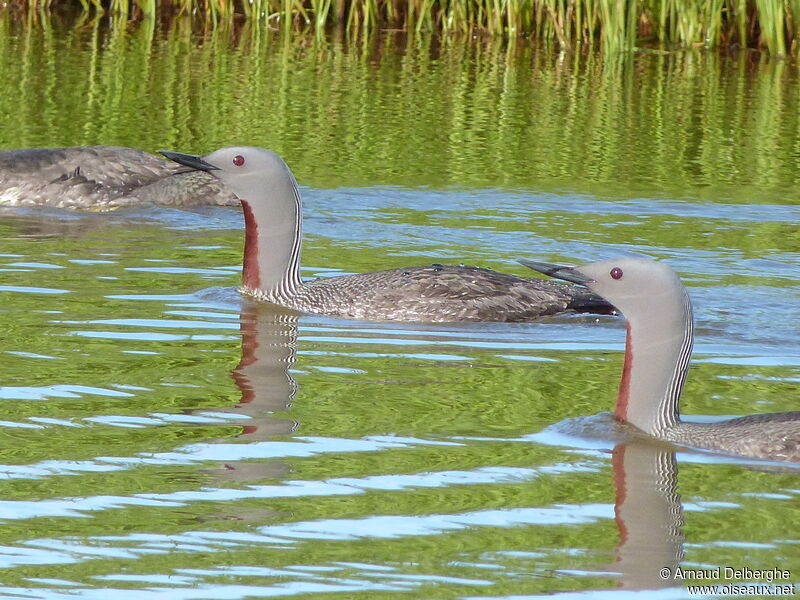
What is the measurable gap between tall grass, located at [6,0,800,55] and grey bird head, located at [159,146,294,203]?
36.0ft

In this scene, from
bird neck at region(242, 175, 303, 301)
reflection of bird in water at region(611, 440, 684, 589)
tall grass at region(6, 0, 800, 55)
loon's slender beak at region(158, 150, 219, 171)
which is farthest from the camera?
tall grass at region(6, 0, 800, 55)

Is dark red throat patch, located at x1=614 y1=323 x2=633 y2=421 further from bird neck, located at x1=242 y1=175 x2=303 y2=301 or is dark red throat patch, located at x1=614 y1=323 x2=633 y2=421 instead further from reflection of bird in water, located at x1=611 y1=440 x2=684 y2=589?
bird neck, located at x1=242 y1=175 x2=303 y2=301

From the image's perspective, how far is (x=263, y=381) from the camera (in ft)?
26.8

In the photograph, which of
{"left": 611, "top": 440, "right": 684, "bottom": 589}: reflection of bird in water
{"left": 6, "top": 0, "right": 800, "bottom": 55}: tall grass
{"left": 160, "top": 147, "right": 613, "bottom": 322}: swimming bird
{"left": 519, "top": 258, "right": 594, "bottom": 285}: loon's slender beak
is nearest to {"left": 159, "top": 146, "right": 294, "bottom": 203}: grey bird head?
{"left": 160, "top": 147, "right": 613, "bottom": 322}: swimming bird

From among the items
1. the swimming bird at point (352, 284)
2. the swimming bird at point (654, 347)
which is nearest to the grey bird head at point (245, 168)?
the swimming bird at point (352, 284)

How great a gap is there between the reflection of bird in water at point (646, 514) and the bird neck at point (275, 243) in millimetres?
3728

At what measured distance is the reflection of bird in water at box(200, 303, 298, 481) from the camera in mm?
6629

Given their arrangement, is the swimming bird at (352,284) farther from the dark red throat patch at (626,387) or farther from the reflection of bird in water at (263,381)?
the dark red throat patch at (626,387)

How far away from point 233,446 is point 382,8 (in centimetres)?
1743

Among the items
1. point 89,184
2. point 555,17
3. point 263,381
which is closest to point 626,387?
point 263,381

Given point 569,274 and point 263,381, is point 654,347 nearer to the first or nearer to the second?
point 569,274

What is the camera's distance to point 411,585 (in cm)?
536

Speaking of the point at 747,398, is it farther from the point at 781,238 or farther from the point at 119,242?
the point at 119,242

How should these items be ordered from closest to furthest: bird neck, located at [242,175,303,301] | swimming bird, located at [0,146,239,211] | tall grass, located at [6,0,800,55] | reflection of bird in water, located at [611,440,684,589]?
→ 1. reflection of bird in water, located at [611,440,684,589]
2. bird neck, located at [242,175,303,301]
3. swimming bird, located at [0,146,239,211]
4. tall grass, located at [6,0,800,55]
